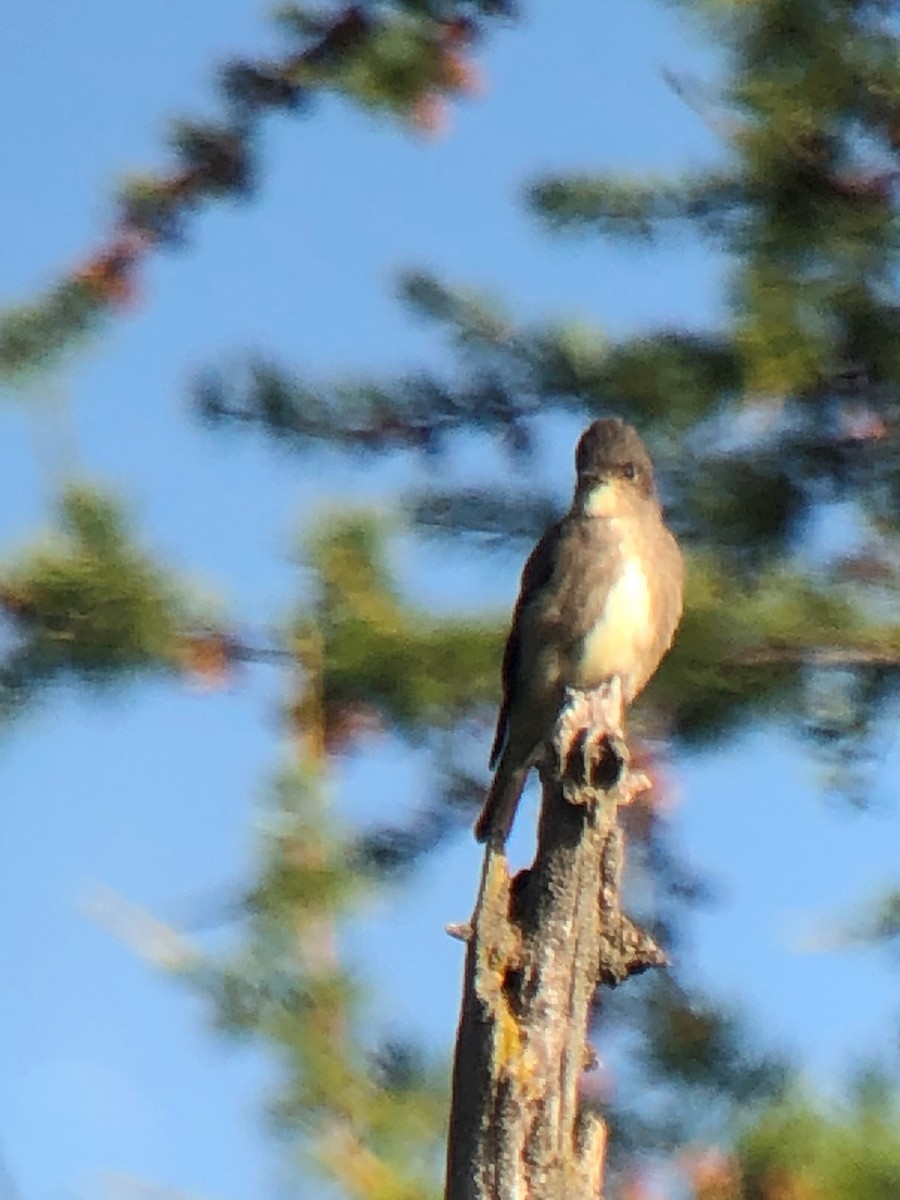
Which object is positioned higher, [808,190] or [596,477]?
[808,190]

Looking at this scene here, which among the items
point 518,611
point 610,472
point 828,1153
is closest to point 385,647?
point 518,611

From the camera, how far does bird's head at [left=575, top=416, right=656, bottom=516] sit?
392 centimetres

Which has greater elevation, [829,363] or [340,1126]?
[829,363]

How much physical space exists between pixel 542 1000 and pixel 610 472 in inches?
78.1

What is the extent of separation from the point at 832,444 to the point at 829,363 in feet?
0.57

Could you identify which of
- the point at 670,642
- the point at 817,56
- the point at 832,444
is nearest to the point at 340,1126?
the point at 670,642

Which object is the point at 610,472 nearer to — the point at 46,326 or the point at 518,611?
the point at 518,611

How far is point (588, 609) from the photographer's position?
3795 mm

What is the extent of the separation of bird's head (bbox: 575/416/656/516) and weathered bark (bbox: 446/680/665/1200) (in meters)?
1.64

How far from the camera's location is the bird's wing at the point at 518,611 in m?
3.86

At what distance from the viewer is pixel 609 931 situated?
2146mm

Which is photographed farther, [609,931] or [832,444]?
[832,444]

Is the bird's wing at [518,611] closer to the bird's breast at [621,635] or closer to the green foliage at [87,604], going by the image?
the bird's breast at [621,635]

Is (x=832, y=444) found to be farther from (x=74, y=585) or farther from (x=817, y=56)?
(x=74, y=585)
